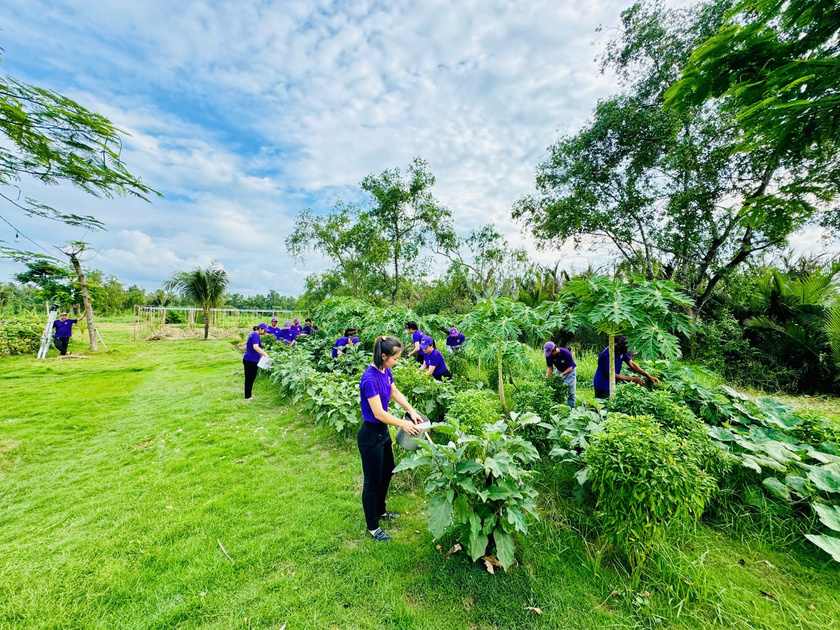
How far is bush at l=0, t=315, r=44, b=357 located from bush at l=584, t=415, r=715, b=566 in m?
20.3

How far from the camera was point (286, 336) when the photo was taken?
464 inches

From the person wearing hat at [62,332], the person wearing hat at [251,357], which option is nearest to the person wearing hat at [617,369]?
the person wearing hat at [251,357]

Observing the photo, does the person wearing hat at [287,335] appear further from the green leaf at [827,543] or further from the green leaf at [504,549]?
the green leaf at [827,543]

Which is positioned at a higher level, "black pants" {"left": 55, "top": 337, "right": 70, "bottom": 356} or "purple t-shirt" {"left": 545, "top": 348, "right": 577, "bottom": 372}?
"purple t-shirt" {"left": 545, "top": 348, "right": 577, "bottom": 372}

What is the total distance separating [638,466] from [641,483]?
108 mm

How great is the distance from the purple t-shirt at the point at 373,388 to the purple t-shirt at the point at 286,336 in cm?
979

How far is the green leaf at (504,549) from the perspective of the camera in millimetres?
2174

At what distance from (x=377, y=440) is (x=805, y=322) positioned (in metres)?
10.9

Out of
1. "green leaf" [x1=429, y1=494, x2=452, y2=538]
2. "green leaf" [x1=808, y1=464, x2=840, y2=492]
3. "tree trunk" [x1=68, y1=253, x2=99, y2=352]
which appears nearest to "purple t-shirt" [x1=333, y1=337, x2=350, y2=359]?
"green leaf" [x1=429, y1=494, x2=452, y2=538]

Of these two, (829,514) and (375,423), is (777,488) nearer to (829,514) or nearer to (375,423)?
(829,514)

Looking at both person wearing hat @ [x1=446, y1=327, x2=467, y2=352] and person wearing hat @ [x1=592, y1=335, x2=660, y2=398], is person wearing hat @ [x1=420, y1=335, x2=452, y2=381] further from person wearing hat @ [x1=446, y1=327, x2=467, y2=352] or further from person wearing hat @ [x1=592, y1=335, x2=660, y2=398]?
person wearing hat @ [x1=592, y1=335, x2=660, y2=398]

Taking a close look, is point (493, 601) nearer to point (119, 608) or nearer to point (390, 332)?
point (119, 608)

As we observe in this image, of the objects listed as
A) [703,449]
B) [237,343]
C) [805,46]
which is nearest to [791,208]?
[805,46]

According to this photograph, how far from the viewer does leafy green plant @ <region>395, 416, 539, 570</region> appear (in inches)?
86.0
